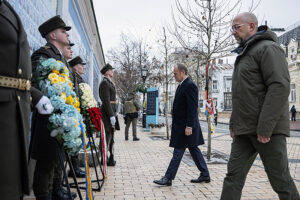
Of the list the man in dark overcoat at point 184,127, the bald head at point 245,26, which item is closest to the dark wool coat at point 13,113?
the bald head at point 245,26

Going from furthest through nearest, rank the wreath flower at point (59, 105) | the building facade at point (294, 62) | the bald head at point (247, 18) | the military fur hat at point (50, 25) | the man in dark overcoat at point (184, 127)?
the building facade at point (294, 62)
the man in dark overcoat at point (184, 127)
the military fur hat at point (50, 25)
the bald head at point (247, 18)
the wreath flower at point (59, 105)

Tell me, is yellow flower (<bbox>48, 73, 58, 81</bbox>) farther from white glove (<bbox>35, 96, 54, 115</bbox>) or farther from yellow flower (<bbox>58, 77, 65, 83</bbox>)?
white glove (<bbox>35, 96, 54, 115</bbox>)

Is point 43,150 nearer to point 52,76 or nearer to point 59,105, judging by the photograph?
point 59,105

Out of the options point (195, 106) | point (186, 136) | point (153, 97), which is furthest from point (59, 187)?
point (153, 97)

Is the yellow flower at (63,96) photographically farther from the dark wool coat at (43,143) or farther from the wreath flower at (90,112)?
the wreath flower at (90,112)

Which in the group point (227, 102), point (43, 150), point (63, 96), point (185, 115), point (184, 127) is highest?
point (227, 102)

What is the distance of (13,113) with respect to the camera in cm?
180

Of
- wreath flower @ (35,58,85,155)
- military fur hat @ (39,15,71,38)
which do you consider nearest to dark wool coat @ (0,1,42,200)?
wreath flower @ (35,58,85,155)

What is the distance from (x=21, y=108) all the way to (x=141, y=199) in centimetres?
270

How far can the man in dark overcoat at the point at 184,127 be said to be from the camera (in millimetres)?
4703

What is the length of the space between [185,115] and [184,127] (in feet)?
0.68

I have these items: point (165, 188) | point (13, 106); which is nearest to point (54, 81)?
point (13, 106)

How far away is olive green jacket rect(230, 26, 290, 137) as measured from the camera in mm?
2688

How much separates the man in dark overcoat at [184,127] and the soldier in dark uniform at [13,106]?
3.11 meters
